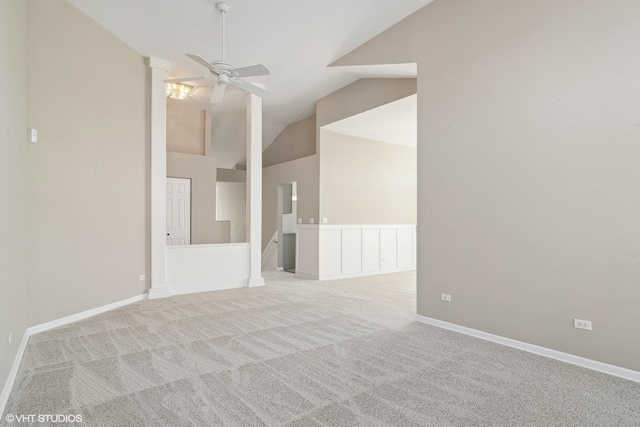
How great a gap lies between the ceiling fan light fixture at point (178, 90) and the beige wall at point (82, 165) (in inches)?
39.4

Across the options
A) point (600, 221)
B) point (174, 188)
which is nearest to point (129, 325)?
point (174, 188)

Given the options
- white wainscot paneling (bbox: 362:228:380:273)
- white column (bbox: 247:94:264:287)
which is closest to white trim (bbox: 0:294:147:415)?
white column (bbox: 247:94:264:287)

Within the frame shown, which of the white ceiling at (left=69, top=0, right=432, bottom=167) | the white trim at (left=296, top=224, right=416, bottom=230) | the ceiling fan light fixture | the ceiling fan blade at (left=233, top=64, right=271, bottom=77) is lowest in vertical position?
the white trim at (left=296, top=224, right=416, bottom=230)

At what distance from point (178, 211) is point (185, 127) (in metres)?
1.88

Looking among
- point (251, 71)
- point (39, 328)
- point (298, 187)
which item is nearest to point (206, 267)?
point (39, 328)

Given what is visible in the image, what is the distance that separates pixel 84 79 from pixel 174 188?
2.80 meters

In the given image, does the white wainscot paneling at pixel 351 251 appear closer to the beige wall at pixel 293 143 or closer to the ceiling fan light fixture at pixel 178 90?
the beige wall at pixel 293 143

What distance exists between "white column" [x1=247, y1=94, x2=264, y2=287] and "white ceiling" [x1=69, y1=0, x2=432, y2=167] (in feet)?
2.07

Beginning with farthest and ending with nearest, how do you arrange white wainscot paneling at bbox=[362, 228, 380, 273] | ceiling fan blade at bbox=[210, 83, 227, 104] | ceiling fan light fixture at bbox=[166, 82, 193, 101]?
1. white wainscot paneling at bbox=[362, 228, 380, 273]
2. ceiling fan light fixture at bbox=[166, 82, 193, 101]
3. ceiling fan blade at bbox=[210, 83, 227, 104]

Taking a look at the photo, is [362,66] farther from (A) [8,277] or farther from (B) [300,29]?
(A) [8,277]

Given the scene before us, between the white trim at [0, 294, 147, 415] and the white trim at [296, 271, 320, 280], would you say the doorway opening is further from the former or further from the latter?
the white trim at [0, 294, 147, 415]

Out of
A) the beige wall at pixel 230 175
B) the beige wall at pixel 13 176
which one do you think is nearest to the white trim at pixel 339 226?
the beige wall at pixel 230 175

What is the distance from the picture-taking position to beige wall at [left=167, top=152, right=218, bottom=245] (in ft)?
22.3

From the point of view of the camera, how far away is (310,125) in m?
7.92
